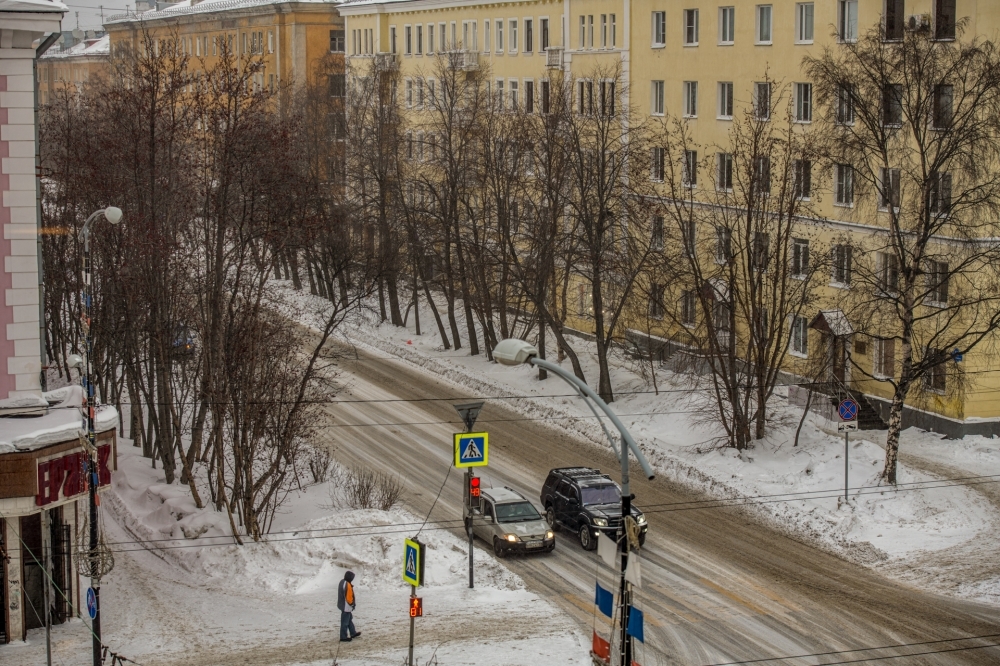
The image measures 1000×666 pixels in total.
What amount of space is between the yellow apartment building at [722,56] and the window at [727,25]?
0.04 metres

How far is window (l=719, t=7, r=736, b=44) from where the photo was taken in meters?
45.2

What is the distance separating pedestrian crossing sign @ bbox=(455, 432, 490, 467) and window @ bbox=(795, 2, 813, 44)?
2223 centimetres

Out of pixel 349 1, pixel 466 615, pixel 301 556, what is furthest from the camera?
pixel 349 1

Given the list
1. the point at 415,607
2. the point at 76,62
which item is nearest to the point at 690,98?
the point at 415,607

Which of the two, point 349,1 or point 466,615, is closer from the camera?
point 466,615

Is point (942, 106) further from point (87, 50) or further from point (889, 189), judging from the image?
point (87, 50)

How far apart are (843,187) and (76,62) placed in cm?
10609

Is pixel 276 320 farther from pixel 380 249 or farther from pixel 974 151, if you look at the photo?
pixel 380 249

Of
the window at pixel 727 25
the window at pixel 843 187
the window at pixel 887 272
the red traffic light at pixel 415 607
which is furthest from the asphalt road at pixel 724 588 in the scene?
the window at pixel 727 25

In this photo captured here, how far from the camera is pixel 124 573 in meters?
27.6

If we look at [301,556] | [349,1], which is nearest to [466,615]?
[301,556]

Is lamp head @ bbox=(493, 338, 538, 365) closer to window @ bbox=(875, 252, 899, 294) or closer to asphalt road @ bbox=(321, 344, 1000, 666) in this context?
asphalt road @ bbox=(321, 344, 1000, 666)

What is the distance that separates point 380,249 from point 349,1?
29214mm

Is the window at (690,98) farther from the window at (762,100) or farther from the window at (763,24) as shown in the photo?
the window at (763,24)
